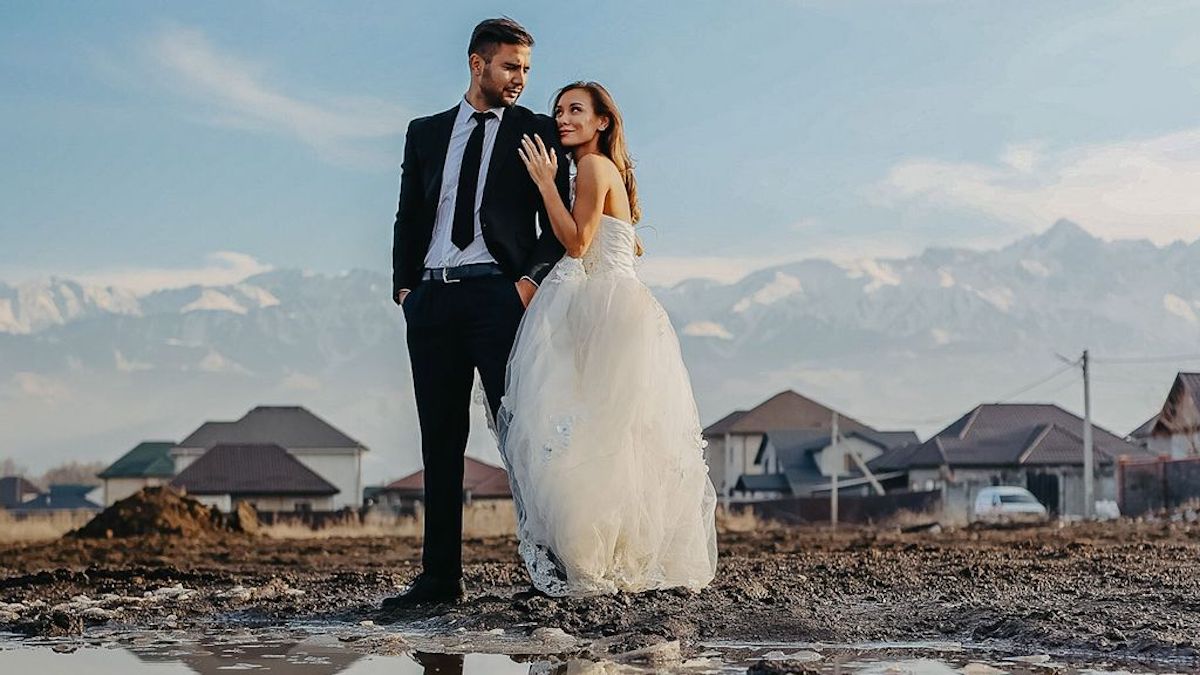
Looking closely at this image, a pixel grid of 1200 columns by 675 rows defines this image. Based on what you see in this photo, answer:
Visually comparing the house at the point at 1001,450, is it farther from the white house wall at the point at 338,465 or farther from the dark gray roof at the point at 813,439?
the white house wall at the point at 338,465

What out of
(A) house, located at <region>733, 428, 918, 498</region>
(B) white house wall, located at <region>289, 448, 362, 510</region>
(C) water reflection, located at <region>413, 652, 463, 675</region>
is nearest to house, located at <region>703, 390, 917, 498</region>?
(A) house, located at <region>733, 428, 918, 498</region>

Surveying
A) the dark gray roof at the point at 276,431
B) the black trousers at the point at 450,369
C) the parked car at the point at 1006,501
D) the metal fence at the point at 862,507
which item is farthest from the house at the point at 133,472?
the black trousers at the point at 450,369

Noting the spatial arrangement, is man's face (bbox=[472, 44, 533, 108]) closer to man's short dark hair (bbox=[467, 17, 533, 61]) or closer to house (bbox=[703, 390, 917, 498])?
man's short dark hair (bbox=[467, 17, 533, 61])

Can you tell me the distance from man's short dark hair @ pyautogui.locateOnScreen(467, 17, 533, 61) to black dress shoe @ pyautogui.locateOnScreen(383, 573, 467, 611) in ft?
6.30

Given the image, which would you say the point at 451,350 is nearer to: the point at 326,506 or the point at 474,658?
the point at 474,658

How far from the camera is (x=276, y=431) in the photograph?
7962cm

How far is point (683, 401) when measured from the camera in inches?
225

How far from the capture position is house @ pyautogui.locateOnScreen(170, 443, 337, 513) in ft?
216

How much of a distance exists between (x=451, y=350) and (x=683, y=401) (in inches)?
34.3

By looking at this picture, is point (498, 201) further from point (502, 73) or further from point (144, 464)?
point (144, 464)

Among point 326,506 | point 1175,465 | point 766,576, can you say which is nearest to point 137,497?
point 766,576

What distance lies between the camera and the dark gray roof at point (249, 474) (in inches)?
2589

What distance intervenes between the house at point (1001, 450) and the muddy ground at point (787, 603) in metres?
49.7

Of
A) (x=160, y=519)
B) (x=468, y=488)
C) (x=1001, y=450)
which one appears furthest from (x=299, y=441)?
(x=160, y=519)
